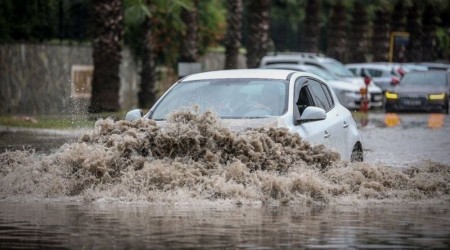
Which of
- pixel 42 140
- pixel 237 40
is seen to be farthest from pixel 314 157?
pixel 237 40

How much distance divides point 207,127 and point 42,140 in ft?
32.3

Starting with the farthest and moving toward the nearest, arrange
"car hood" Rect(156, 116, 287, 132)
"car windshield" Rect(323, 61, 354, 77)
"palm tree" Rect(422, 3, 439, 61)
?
"palm tree" Rect(422, 3, 439, 61)
"car windshield" Rect(323, 61, 354, 77)
"car hood" Rect(156, 116, 287, 132)

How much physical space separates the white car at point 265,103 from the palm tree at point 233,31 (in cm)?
2770

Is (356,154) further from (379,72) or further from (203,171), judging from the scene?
(379,72)

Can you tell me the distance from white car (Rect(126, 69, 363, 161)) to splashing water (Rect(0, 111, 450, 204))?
0.33 meters

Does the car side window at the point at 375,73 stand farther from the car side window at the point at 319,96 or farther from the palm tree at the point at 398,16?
the car side window at the point at 319,96

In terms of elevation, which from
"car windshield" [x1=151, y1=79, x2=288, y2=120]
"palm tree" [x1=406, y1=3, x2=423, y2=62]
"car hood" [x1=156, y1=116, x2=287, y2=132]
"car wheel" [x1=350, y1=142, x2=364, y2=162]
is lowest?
"car wheel" [x1=350, y1=142, x2=364, y2=162]

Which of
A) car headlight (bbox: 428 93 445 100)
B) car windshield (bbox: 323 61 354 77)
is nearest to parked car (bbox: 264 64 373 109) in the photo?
car windshield (bbox: 323 61 354 77)

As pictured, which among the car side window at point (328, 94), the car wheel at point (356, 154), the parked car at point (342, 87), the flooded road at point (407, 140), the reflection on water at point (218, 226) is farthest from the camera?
the parked car at point (342, 87)

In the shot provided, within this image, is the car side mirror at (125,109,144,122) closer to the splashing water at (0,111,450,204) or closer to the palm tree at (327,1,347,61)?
the splashing water at (0,111,450,204)

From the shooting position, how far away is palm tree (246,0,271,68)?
1775 inches

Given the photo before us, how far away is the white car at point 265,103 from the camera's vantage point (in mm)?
14898

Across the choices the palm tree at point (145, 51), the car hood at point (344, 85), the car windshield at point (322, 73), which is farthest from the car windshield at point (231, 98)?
the car hood at point (344, 85)

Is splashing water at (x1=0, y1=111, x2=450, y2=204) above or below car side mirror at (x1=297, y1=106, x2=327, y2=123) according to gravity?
below
